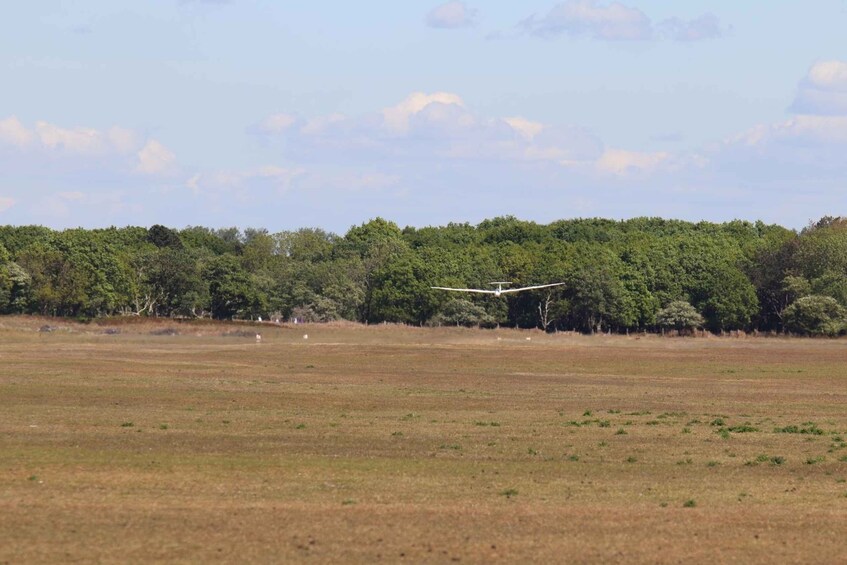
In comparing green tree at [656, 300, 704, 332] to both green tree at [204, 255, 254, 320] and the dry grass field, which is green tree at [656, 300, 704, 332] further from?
the dry grass field

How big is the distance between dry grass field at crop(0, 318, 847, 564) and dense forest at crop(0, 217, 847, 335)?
63.2 m

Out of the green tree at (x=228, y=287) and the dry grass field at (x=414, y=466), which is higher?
the green tree at (x=228, y=287)

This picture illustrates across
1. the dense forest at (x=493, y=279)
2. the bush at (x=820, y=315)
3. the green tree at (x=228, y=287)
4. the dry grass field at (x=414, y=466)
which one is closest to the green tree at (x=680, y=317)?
the dense forest at (x=493, y=279)

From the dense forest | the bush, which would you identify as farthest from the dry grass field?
the dense forest

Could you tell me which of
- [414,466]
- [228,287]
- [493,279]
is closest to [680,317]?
[493,279]

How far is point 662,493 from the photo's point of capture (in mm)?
24625

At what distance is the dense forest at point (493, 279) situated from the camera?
124250 millimetres

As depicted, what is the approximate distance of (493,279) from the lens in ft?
453

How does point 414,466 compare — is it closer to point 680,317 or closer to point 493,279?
point 680,317

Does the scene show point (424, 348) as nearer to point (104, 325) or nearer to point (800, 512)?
Result: point (104, 325)

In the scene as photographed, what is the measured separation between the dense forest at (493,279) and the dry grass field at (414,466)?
6319cm

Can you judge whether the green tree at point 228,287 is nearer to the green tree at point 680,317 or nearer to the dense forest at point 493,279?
the dense forest at point 493,279

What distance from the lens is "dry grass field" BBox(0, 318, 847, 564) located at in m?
18.9

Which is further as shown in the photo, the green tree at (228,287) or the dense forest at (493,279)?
the green tree at (228,287)
